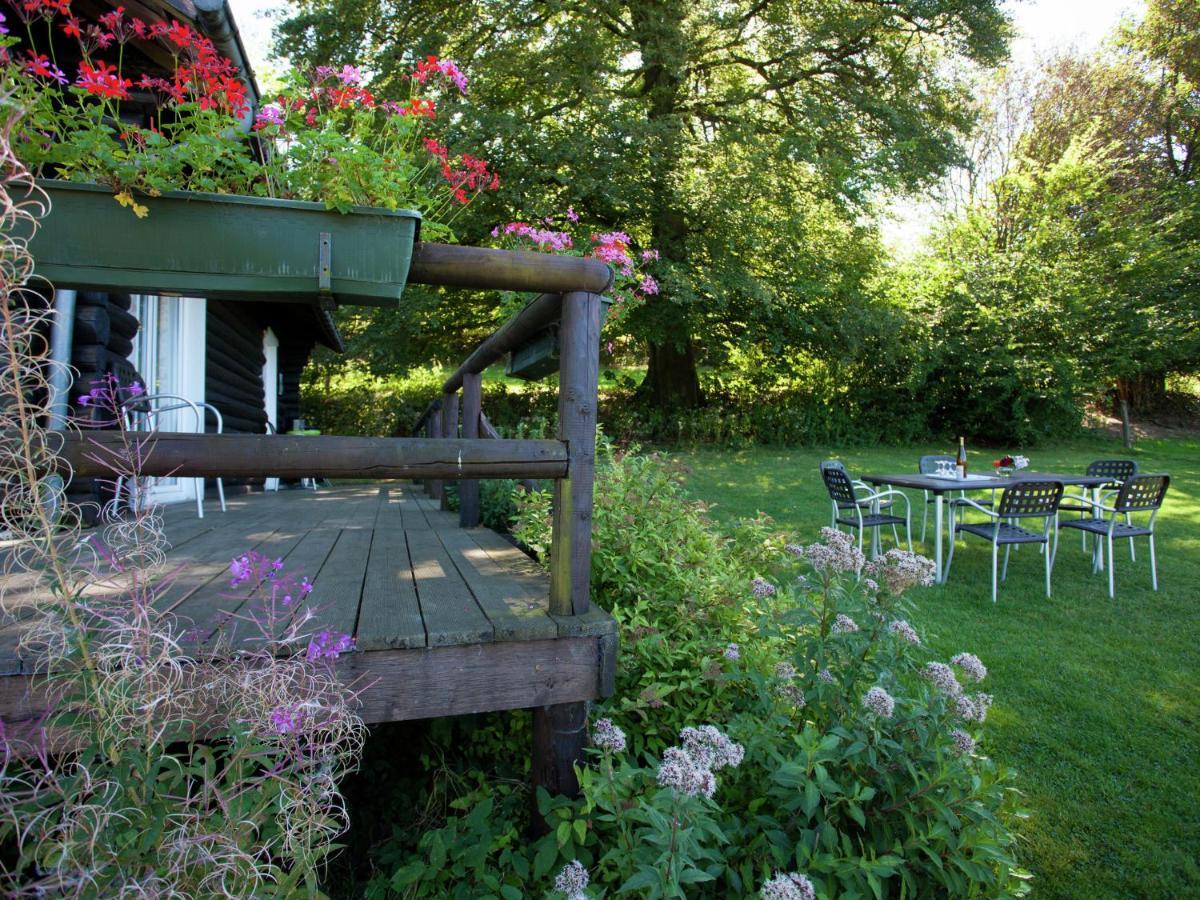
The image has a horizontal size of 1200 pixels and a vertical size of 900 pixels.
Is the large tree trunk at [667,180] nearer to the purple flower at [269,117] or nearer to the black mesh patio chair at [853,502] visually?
the black mesh patio chair at [853,502]

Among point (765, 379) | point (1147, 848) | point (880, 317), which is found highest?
point (880, 317)

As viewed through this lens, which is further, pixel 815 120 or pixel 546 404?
pixel 546 404

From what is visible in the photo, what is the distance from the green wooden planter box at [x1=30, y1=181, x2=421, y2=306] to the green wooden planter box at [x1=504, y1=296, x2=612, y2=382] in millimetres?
634

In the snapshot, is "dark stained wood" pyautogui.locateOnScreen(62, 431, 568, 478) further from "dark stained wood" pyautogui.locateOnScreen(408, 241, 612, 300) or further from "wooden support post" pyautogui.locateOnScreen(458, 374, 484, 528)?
"wooden support post" pyautogui.locateOnScreen(458, 374, 484, 528)

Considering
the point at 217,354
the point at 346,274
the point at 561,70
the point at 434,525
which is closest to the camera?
the point at 346,274

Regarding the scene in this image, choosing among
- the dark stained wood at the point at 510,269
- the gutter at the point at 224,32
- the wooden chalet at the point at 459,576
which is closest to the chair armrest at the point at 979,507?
the wooden chalet at the point at 459,576

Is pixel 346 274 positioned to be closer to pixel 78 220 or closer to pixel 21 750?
pixel 78 220

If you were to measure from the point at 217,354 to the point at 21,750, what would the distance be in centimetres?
562

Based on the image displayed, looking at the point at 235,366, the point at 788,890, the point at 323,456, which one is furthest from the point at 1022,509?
the point at 235,366

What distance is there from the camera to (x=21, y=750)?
5.17ft

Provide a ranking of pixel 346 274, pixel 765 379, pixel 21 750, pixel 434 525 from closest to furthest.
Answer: pixel 21 750
pixel 346 274
pixel 434 525
pixel 765 379

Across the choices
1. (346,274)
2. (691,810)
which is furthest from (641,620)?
(346,274)

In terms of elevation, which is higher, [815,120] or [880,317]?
[815,120]

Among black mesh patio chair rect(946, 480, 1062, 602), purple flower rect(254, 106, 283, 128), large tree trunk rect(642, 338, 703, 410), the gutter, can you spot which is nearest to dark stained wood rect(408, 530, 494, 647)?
purple flower rect(254, 106, 283, 128)
